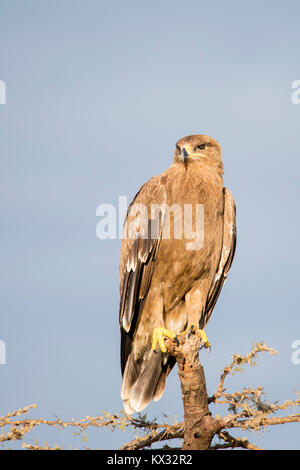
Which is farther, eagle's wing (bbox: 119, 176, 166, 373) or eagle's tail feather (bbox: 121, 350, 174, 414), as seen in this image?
eagle's tail feather (bbox: 121, 350, 174, 414)

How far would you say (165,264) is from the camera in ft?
25.2

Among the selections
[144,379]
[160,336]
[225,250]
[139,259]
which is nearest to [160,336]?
[160,336]

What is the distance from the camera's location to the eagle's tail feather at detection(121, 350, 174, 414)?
25.3 feet

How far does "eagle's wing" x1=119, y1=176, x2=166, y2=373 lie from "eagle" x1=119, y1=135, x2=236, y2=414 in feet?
0.03

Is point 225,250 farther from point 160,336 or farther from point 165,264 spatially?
point 160,336

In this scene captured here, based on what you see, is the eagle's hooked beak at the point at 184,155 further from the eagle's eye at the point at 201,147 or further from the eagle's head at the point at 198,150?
the eagle's eye at the point at 201,147

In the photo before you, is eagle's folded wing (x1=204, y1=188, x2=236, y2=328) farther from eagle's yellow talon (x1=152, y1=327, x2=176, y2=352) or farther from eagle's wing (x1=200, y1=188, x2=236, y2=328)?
eagle's yellow talon (x1=152, y1=327, x2=176, y2=352)

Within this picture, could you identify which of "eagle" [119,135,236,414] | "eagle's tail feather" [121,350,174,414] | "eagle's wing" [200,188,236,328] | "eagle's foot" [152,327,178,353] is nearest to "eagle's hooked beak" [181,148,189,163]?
"eagle" [119,135,236,414]

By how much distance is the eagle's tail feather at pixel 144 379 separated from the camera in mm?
7723

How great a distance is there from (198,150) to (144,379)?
256 cm

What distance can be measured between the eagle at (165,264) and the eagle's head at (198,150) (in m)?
0.01

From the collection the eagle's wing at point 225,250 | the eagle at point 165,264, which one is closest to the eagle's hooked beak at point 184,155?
the eagle at point 165,264

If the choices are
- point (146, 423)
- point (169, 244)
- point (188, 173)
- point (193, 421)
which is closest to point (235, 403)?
point (193, 421)

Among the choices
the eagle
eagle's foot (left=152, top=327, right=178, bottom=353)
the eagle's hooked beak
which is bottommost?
eagle's foot (left=152, top=327, right=178, bottom=353)
